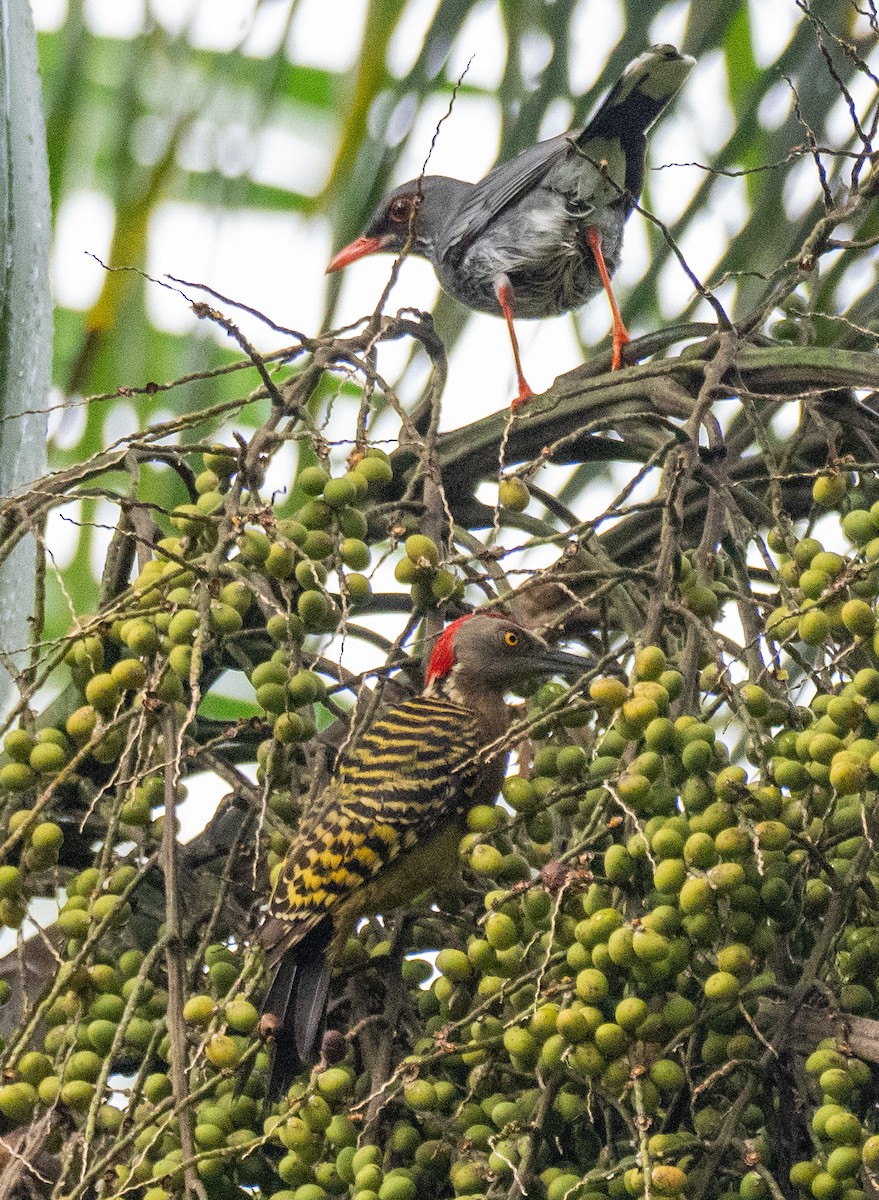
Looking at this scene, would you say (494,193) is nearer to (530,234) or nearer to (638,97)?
(530,234)

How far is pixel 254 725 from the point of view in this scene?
1588mm

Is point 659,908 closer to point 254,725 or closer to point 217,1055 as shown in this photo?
point 217,1055

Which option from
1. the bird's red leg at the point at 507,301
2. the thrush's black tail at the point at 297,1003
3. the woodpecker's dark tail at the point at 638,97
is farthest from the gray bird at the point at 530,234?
the thrush's black tail at the point at 297,1003

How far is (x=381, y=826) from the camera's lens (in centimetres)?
175

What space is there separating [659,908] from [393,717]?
74cm

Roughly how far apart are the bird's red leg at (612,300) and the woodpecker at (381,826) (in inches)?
15.4

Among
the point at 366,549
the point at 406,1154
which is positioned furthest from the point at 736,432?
the point at 406,1154

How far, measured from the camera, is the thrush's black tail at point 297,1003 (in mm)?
1434

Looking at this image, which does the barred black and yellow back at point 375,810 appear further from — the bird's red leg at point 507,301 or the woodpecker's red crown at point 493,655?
the bird's red leg at point 507,301

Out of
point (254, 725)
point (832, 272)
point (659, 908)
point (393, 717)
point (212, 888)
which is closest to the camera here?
point (659, 908)

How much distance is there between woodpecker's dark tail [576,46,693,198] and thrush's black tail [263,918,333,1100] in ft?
3.85

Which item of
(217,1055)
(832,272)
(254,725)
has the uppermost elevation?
(832,272)

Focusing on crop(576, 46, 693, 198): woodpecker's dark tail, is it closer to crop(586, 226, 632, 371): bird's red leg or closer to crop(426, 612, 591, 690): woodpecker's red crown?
crop(586, 226, 632, 371): bird's red leg

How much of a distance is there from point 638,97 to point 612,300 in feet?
1.14
